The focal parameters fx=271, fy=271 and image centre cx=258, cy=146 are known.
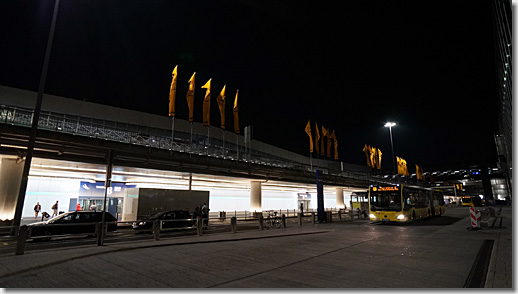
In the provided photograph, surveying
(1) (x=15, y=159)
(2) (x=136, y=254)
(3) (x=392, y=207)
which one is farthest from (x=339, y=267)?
(1) (x=15, y=159)

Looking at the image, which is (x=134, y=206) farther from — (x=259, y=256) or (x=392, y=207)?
(x=392, y=207)

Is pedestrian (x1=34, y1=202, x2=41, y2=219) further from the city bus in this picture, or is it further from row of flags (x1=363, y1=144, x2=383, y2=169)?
row of flags (x1=363, y1=144, x2=383, y2=169)

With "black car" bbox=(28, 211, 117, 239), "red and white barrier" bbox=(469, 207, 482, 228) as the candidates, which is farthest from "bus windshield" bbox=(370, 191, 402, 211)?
"black car" bbox=(28, 211, 117, 239)

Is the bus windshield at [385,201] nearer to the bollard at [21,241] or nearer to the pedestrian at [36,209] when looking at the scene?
the bollard at [21,241]

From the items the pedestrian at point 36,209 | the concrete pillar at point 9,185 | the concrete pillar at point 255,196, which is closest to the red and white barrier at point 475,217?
the concrete pillar at point 255,196

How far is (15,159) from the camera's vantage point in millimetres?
19062

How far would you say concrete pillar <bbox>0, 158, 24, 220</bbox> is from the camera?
18.2 metres

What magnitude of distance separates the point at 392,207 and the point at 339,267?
15539 millimetres

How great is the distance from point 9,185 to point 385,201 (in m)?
27.0

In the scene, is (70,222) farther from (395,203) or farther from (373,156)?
(373,156)

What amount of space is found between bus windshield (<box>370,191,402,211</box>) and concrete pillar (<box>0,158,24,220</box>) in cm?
2582

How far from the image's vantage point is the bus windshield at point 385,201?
66.4ft

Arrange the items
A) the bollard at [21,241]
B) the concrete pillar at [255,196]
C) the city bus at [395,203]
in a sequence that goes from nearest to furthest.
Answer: the bollard at [21,241]
the city bus at [395,203]
the concrete pillar at [255,196]

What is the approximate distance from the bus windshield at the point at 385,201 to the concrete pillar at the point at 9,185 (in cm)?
2582
